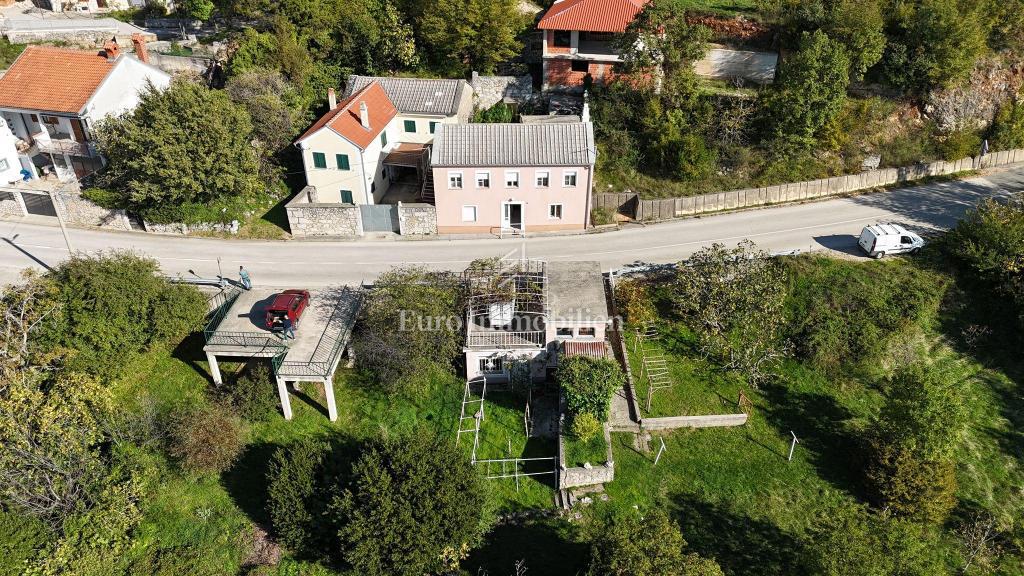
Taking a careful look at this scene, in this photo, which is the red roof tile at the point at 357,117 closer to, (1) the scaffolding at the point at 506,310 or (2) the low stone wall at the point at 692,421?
(1) the scaffolding at the point at 506,310

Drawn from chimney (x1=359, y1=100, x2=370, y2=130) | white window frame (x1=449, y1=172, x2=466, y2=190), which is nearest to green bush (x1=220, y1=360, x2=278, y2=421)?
white window frame (x1=449, y1=172, x2=466, y2=190)

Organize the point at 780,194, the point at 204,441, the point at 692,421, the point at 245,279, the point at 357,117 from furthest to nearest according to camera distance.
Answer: the point at 780,194 → the point at 357,117 → the point at 245,279 → the point at 692,421 → the point at 204,441

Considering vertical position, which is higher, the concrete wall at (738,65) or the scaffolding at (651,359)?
the concrete wall at (738,65)

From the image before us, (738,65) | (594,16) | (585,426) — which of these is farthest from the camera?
(738,65)

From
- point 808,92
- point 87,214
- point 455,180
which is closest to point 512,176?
point 455,180

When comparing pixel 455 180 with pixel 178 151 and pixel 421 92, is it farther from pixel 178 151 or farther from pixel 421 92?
pixel 178 151

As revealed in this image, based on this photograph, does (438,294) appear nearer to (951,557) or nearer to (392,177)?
(392,177)

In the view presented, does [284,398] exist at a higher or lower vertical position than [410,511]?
higher

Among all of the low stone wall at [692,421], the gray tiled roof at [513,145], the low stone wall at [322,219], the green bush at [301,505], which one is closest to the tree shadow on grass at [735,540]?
the low stone wall at [692,421]
